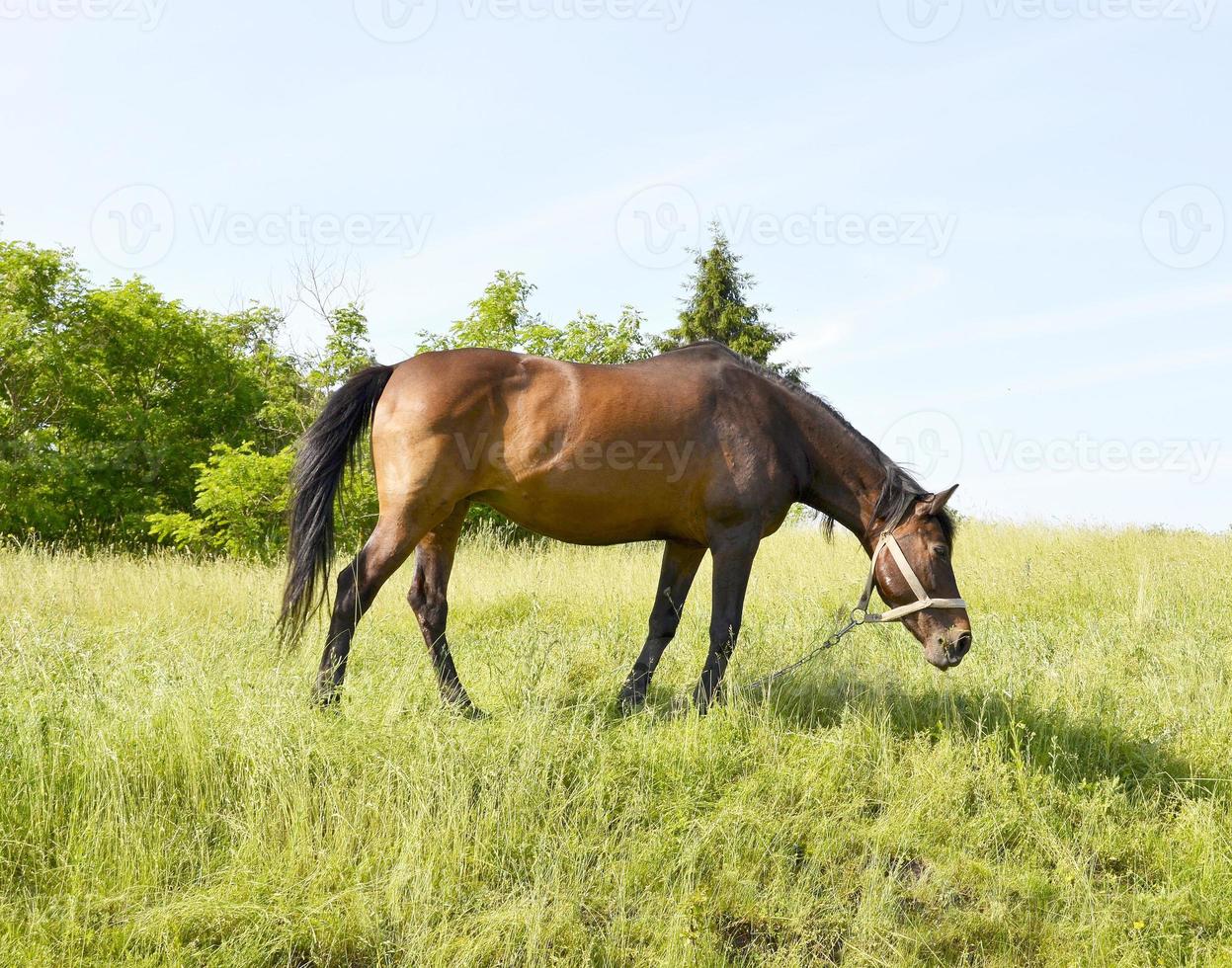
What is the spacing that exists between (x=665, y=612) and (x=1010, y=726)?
2.13 meters

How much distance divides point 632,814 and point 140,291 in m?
22.0

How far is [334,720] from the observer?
4.30 metres

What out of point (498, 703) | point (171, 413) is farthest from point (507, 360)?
point (171, 413)

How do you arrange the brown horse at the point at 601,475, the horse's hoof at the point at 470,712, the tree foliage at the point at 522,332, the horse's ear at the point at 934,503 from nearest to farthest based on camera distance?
the horse's hoof at the point at 470,712
the brown horse at the point at 601,475
the horse's ear at the point at 934,503
the tree foliage at the point at 522,332

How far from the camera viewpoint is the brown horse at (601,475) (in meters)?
4.91

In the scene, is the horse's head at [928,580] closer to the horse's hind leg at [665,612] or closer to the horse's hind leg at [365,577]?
the horse's hind leg at [665,612]

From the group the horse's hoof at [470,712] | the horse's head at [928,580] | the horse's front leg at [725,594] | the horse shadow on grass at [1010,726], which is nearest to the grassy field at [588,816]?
the horse shadow on grass at [1010,726]

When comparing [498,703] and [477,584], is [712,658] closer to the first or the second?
[498,703]

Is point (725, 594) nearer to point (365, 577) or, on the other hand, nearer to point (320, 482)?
point (365, 577)

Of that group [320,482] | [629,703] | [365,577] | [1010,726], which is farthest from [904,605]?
[320,482]

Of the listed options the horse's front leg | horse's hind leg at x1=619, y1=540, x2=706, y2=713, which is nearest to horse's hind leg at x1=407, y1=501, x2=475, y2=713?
horse's hind leg at x1=619, y1=540, x2=706, y2=713

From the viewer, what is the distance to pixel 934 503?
5305mm

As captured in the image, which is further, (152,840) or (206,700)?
(206,700)

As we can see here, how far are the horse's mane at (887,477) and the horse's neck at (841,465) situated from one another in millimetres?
15
